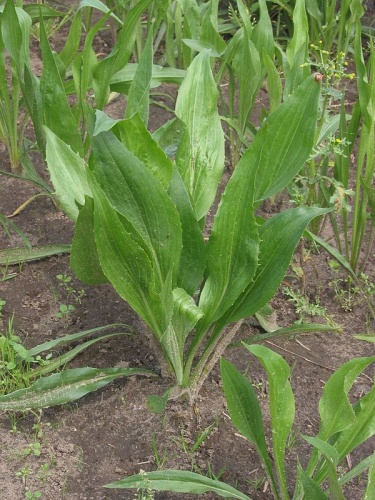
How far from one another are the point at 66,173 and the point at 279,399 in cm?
76

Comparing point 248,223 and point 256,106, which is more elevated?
point 248,223

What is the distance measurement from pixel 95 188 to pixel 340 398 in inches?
24.6

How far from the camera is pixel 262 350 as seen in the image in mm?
1534

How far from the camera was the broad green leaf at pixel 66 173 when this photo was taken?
193cm

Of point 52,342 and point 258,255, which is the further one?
point 52,342

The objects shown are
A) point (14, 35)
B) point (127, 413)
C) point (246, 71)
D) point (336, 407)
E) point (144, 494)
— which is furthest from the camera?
point (246, 71)

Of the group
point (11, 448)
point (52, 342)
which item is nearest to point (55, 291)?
point (52, 342)

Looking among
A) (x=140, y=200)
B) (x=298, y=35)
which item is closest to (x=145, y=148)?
(x=140, y=200)

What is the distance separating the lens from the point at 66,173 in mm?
1955

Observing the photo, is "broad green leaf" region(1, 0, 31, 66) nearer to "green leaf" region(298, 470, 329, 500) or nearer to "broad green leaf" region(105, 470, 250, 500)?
"broad green leaf" region(105, 470, 250, 500)

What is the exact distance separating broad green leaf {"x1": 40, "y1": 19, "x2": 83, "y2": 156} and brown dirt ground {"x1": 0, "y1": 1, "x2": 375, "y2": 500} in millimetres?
367

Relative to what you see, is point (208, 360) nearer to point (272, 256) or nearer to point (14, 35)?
point (272, 256)

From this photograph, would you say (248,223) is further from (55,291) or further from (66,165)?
(55,291)

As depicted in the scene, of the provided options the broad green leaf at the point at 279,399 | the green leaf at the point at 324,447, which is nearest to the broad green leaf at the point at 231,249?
the broad green leaf at the point at 279,399
